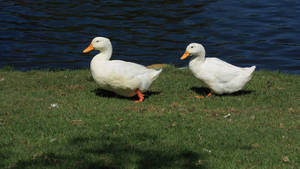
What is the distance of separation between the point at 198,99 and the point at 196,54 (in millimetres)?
1044

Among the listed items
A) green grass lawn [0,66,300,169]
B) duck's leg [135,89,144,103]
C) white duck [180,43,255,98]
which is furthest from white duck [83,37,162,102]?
white duck [180,43,255,98]

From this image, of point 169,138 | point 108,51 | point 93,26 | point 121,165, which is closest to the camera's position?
point 121,165

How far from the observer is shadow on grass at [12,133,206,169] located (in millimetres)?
6133

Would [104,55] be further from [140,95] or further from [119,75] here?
[140,95]

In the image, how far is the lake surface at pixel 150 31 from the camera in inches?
750

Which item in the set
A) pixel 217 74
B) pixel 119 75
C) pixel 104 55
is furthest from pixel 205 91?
pixel 104 55

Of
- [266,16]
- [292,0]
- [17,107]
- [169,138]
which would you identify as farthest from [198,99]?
[292,0]

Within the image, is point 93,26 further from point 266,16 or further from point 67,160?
point 67,160

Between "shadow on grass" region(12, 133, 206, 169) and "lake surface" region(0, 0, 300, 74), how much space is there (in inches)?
418

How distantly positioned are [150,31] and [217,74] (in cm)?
1290

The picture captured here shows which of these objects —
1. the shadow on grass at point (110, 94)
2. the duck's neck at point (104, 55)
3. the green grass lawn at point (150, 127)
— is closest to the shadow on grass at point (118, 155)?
the green grass lawn at point (150, 127)

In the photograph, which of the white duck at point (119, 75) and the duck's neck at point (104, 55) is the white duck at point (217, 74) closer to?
the white duck at point (119, 75)

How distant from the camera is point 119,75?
9469 millimetres

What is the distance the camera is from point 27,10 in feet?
83.5
